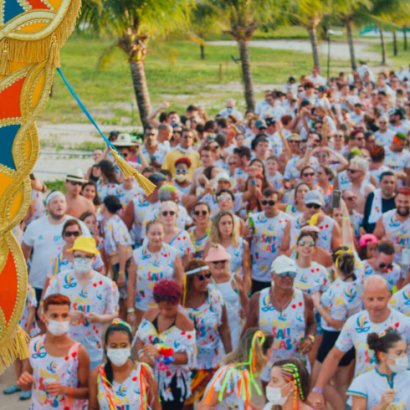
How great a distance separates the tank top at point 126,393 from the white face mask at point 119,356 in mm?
110

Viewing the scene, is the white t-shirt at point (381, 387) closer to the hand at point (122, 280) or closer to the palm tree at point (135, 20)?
the hand at point (122, 280)

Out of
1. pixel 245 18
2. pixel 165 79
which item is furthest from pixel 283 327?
pixel 165 79

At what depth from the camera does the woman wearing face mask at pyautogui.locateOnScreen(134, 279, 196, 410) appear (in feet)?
22.2

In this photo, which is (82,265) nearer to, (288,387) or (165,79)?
(288,387)

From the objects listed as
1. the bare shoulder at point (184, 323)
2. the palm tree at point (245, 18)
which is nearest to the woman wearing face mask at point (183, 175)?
the bare shoulder at point (184, 323)

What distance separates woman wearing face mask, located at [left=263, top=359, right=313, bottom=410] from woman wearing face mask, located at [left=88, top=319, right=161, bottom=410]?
40.8 inches

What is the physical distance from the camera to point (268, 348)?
20.2ft

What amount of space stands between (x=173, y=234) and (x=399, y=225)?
2270 mm

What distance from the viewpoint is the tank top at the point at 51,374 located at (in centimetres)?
644

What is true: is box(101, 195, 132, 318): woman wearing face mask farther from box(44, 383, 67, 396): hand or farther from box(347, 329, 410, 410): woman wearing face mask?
box(347, 329, 410, 410): woman wearing face mask

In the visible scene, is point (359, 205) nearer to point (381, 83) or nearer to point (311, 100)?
point (311, 100)

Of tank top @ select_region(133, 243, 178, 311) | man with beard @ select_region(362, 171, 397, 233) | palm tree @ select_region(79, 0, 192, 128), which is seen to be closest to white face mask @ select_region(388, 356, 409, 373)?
tank top @ select_region(133, 243, 178, 311)

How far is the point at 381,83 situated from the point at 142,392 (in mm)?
19202

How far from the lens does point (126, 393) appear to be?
6137 mm
